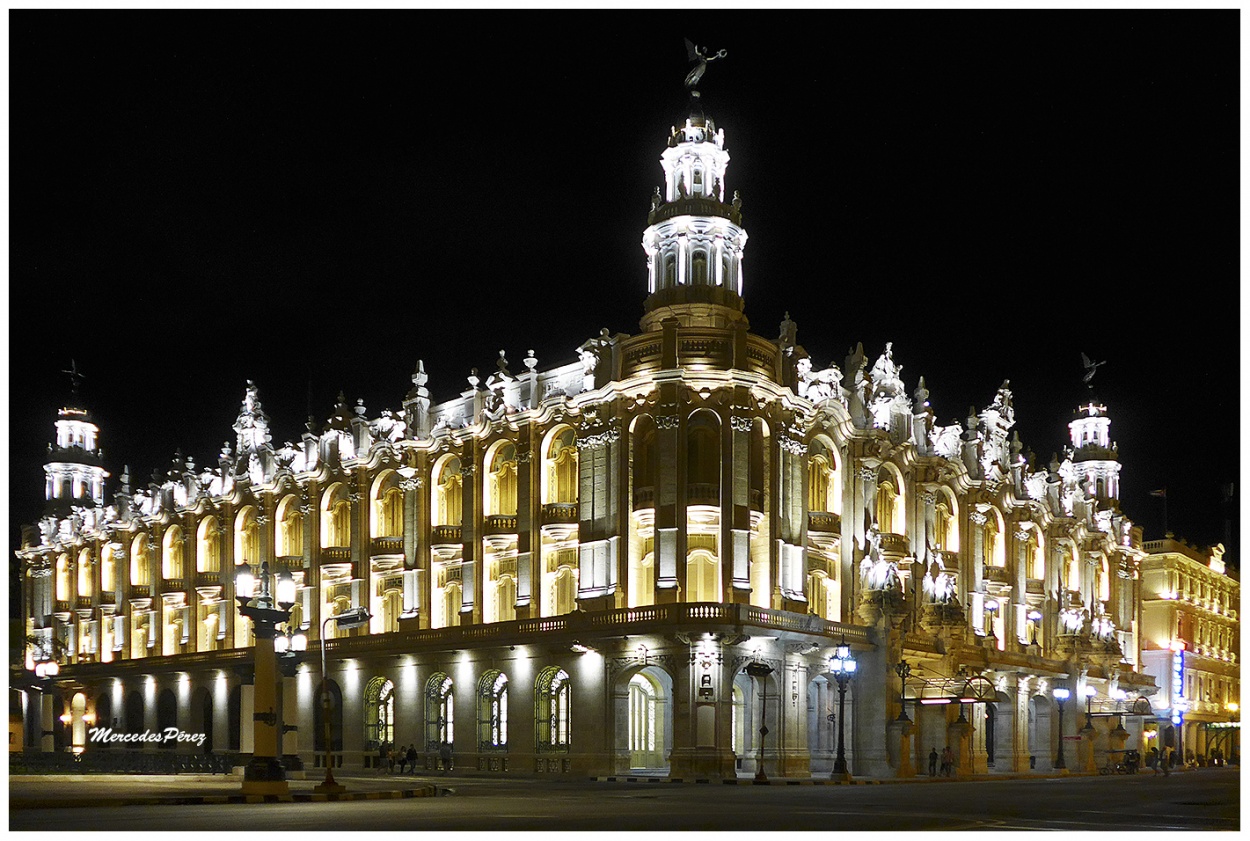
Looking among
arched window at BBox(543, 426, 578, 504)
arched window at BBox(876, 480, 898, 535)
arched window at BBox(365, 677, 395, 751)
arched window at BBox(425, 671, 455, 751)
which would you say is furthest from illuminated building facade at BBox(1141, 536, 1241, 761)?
arched window at BBox(365, 677, 395, 751)

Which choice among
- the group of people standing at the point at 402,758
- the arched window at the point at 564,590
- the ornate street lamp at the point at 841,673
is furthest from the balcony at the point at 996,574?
the group of people standing at the point at 402,758

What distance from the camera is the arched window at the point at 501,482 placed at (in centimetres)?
6662

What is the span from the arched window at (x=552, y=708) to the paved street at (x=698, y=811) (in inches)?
587

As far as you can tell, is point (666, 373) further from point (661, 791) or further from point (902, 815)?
point (902, 815)

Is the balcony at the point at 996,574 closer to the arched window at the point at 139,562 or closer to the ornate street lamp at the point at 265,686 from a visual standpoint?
the ornate street lamp at the point at 265,686

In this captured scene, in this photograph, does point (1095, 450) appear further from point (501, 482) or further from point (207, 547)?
point (207, 547)

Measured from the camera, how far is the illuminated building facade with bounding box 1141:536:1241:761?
101688mm

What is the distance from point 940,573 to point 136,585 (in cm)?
4614

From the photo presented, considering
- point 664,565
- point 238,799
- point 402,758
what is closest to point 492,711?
point 402,758

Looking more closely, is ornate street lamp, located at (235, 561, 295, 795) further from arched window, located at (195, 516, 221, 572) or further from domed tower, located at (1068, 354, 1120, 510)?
domed tower, located at (1068, 354, 1120, 510)

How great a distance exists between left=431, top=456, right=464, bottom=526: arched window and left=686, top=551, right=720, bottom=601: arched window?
13502mm

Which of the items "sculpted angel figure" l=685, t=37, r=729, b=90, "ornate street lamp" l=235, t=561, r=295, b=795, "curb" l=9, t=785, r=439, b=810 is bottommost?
"curb" l=9, t=785, r=439, b=810

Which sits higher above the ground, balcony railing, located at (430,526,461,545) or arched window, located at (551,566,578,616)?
balcony railing, located at (430,526,461,545)

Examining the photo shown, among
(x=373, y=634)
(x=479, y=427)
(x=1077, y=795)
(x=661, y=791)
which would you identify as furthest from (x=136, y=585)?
(x=1077, y=795)
